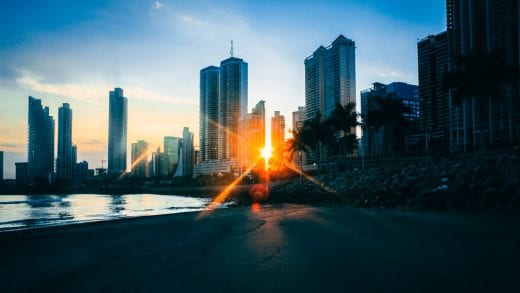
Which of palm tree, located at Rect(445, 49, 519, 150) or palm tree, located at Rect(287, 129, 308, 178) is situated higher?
palm tree, located at Rect(445, 49, 519, 150)

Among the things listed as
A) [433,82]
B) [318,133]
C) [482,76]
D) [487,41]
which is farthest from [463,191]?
[433,82]

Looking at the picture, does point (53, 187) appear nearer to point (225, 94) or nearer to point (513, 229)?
point (225, 94)

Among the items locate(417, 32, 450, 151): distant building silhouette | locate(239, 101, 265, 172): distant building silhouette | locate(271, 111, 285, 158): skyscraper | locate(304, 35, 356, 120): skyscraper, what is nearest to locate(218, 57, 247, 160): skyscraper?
locate(239, 101, 265, 172): distant building silhouette

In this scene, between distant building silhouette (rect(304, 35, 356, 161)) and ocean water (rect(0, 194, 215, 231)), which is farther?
distant building silhouette (rect(304, 35, 356, 161))

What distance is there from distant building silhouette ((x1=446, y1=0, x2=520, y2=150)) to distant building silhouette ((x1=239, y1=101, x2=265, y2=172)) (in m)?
115

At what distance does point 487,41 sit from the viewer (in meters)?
69.4

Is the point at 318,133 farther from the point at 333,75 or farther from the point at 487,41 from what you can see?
the point at 333,75

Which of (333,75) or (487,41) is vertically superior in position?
(333,75)

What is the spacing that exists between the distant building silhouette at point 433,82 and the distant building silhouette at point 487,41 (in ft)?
82.4

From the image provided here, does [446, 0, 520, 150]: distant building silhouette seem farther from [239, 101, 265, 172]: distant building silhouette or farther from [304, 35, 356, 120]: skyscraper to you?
[239, 101, 265, 172]: distant building silhouette

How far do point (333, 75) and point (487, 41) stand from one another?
59.8m

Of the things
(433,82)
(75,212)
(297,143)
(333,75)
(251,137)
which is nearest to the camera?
(75,212)

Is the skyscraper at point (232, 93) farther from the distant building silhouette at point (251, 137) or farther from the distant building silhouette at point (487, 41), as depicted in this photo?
the distant building silhouette at point (487, 41)

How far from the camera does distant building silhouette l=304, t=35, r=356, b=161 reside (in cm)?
12381
